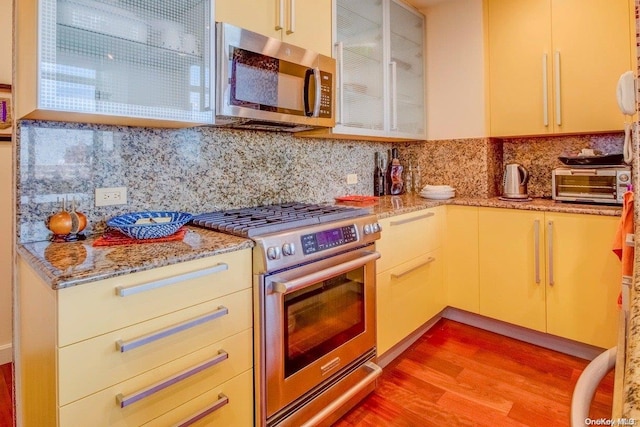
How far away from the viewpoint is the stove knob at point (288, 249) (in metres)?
1.42

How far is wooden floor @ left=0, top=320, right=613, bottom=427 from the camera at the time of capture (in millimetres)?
1743

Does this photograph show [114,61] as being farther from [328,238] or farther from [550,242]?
[550,242]

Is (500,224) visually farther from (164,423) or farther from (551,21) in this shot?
(164,423)

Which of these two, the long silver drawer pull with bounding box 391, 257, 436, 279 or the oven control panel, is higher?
the oven control panel

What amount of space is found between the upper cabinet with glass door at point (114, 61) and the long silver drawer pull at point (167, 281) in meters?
0.62

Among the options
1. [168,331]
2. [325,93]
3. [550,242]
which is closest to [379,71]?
[325,93]

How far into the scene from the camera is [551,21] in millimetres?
2400

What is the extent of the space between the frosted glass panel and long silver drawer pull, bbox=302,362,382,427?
137 centimetres

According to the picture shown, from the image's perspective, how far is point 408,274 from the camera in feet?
7.48

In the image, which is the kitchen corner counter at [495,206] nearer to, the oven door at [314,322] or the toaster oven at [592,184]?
the toaster oven at [592,184]

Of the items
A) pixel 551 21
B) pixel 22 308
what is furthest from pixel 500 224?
pixel 22 308

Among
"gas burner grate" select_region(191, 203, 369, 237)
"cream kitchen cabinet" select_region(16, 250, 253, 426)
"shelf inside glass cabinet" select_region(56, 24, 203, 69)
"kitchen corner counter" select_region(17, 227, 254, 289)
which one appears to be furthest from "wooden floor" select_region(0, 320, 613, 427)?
"shelf inside glass cabinet" select_region(56, 24, 203, 69)

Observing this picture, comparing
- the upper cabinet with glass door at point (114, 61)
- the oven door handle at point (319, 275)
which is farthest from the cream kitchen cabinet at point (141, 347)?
the upper cabinet with glass door at point (114, 61)

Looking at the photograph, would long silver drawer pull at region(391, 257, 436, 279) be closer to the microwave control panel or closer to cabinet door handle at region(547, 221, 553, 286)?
cabinet door handle at region(547, 221, 553, 286)
